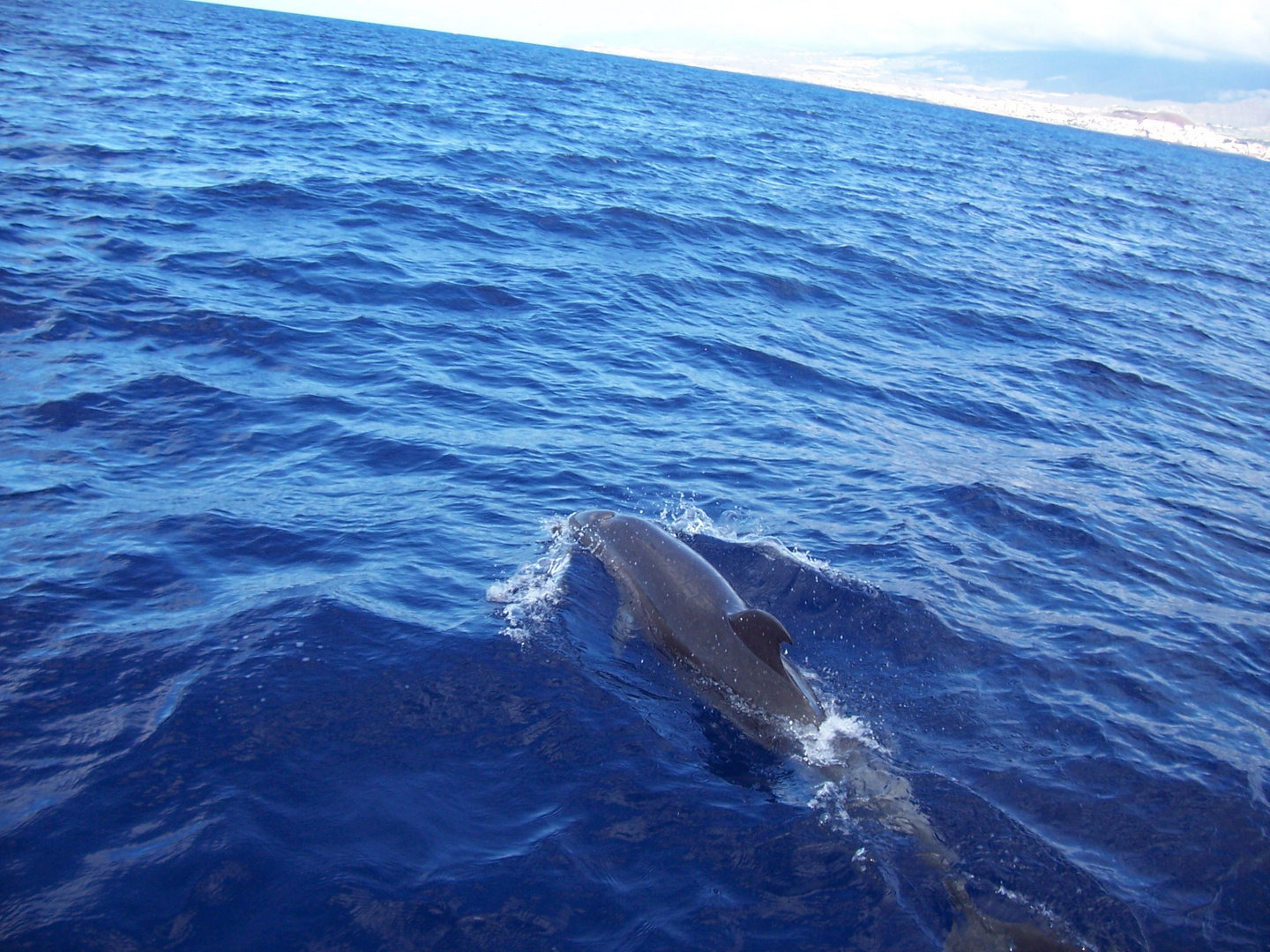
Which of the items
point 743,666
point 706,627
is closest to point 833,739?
point 743,666

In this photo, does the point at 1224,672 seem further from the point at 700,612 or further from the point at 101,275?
the point at 101,275

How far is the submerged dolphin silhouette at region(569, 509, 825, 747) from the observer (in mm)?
7531

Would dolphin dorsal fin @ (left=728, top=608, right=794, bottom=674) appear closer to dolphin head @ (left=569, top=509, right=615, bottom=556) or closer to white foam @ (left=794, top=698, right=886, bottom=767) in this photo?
white foam @ (left=794, top=698, right=886, bottom=767)

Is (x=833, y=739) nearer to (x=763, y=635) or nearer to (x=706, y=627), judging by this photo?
(x=763, y=635)

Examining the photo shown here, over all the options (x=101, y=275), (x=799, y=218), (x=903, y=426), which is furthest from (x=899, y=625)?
(x=799, y=218)

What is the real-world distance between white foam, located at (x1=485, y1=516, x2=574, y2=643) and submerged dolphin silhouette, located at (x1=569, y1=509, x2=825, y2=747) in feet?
1.23

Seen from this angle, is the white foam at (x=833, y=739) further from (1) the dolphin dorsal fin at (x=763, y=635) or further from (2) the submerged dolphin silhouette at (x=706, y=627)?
(1) the dolphin dorsal fin at (x=763, y=635)

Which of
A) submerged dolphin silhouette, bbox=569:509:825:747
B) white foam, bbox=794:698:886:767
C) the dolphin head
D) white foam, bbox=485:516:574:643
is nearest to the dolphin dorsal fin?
submerged dolphin silhouette, bbox=569:509:825:747

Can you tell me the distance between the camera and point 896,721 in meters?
7.91

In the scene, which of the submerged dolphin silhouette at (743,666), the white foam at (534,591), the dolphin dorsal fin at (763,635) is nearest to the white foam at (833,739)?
the submerged dolphin silhouette at (743,666)

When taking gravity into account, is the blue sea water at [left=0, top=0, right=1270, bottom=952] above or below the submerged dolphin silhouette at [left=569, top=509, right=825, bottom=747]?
below

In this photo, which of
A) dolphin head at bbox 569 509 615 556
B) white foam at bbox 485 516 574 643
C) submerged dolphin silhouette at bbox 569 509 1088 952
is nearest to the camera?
submerged dolphin silhouette at bbox 569 509 1088 952

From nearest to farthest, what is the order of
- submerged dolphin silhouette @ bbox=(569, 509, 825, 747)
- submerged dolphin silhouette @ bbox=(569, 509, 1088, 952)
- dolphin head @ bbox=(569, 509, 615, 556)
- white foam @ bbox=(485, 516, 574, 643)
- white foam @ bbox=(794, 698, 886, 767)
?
submerged dolphin silhouette @ bbox=(569, 509, 1088, 952)
white foam @ bbox=(794, 698, 886, 767)
submerged dolphin silhouette @ bbox=(569, 509, 825, 747)
white foam @ bbox=(485, 516, 574, 643)
dolphin head @ bbox=(569, 509, 615, 556)

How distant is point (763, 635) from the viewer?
300 inches
